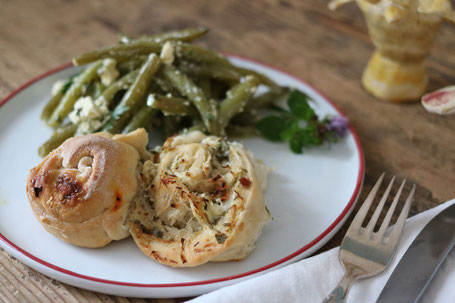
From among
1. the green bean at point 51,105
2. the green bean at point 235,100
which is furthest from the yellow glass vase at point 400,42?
the green bean at point 51,105

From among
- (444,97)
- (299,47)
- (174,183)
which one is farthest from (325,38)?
(174,183)

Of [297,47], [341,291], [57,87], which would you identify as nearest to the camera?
[341,291]

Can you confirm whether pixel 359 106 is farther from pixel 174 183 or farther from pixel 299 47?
pixel 174 183

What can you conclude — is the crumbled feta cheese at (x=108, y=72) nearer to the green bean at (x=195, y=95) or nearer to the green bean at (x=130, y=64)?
the green bean at (x=130, y=64)

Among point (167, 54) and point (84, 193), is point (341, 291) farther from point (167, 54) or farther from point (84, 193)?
point (167, 54)

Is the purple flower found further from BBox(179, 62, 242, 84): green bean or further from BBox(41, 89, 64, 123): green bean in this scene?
BBox(41, 89, 64, 123): green bean

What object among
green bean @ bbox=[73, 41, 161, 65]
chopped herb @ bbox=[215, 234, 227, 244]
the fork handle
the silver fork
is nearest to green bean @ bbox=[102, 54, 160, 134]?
green bean @ bbox=[73, 41, 161, 65]

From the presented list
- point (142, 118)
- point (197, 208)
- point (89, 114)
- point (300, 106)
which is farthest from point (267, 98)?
point (197, 208)
